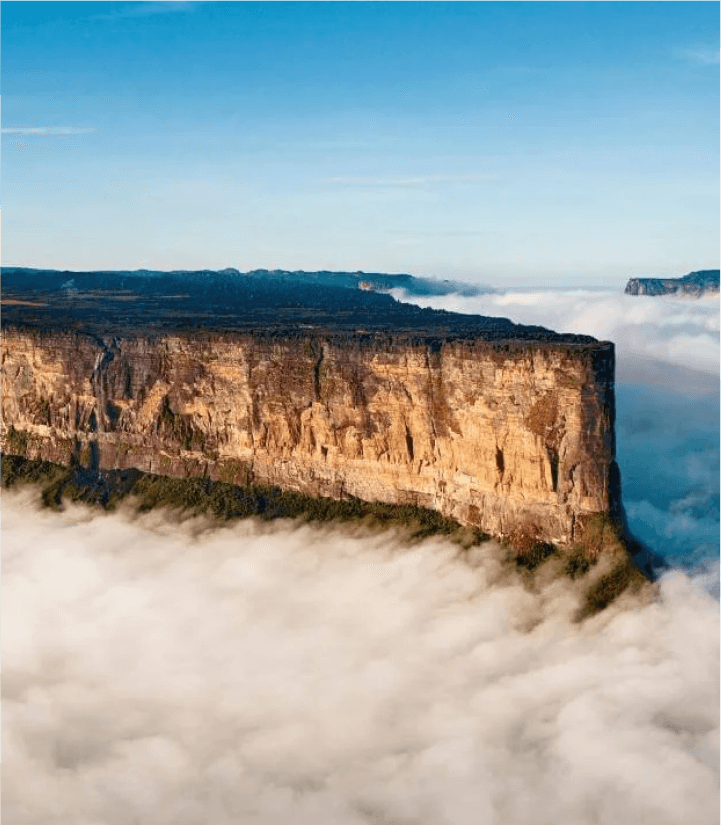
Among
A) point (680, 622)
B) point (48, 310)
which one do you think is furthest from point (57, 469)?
point (680, 622)

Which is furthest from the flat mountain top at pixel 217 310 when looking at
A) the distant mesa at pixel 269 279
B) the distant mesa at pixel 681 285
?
the distant mesa at pixel 681 285

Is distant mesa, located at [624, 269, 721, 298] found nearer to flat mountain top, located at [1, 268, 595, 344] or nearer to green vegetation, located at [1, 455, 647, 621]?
flat mountain top, located at [1, 268, 595, 344]

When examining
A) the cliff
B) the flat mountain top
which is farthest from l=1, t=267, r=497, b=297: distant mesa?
the cliff

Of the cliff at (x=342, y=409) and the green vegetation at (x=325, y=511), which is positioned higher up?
the cliff at (x=342, y=409)

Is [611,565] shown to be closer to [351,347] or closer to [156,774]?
[351,347]

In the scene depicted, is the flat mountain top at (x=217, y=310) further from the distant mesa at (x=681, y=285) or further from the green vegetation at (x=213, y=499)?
the distant mesa at (x=681, y=285)

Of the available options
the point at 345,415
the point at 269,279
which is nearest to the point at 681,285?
the point at 269,279
